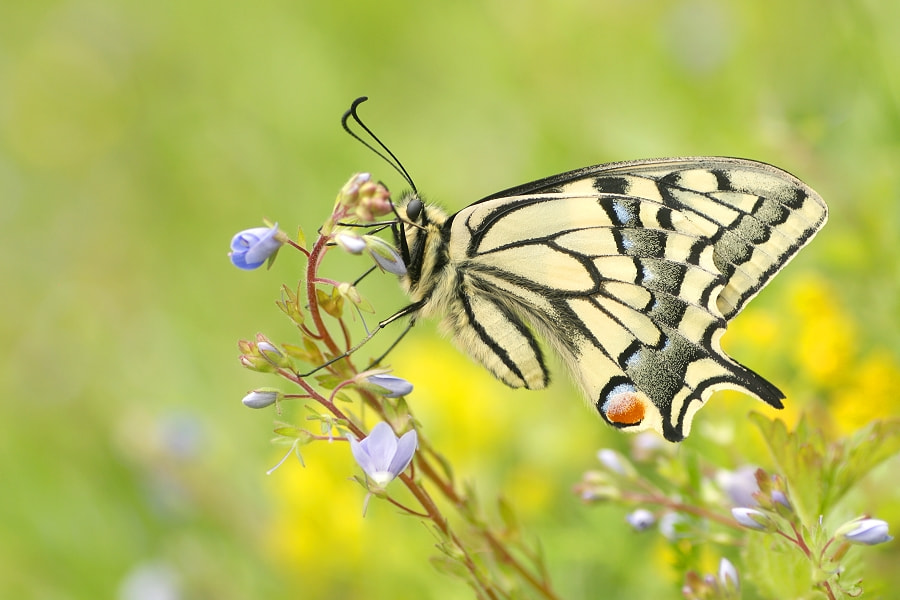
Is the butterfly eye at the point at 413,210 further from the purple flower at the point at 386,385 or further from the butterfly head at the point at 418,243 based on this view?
the purple flower at the point at 386,385

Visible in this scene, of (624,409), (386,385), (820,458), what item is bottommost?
(820,458)

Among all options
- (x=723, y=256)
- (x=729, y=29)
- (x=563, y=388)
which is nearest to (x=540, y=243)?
(x=723, y=256)

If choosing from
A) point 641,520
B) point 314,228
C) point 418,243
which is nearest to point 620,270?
point 418,243

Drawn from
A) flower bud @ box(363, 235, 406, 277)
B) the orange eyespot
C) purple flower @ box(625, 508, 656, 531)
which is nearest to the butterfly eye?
flower bud @ box(363, 235, 406, 277)

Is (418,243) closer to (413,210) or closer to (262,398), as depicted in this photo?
(413,210)

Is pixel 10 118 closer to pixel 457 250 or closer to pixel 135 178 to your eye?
pixel 135 178

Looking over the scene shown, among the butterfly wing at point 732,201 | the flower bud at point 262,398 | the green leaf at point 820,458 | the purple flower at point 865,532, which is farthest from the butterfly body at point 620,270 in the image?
the flower bud at point 262,398
